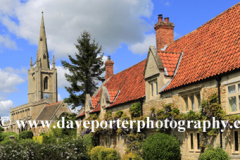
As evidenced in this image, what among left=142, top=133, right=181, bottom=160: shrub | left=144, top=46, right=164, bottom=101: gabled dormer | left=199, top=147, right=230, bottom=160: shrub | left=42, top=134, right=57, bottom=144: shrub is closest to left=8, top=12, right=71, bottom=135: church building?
left=42, top=134, right=57, bottom=144: shrub

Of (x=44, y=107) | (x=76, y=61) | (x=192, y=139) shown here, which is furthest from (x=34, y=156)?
(x=44, y=107)

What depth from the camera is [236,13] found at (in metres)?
15.5

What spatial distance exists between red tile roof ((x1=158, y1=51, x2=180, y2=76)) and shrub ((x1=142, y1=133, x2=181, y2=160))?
12.7 ft

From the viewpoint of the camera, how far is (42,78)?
12169 cm

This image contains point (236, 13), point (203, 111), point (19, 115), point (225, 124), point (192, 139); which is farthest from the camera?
point (19, 115)

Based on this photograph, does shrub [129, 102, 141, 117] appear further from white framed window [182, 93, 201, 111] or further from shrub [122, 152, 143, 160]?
white framed window [182, 93, 201, 111]

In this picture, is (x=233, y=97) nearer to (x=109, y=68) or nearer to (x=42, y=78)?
(x=109, y=68)

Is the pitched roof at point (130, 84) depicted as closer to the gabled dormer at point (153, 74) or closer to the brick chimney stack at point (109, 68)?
the gabled dormer at point (153, 74)

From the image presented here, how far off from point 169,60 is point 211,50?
9.75 ft

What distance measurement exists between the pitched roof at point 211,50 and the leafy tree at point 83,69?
23.0m

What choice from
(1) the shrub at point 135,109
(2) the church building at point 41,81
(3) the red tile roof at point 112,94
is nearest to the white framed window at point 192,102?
(1) the shrub at point 135,109

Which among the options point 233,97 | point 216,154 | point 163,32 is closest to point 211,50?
point 233,97

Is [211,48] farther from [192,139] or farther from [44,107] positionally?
[44,107]

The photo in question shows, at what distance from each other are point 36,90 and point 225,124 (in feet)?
376
